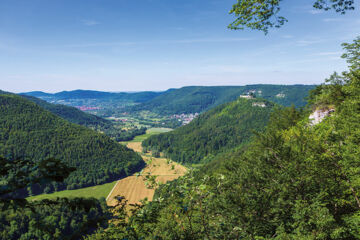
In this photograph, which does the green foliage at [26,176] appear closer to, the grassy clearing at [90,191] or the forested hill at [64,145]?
the grassy clearing at [90,191]

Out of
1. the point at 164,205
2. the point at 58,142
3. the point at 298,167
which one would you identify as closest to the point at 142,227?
the point at 164,205

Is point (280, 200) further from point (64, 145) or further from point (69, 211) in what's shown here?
point (64, 145)

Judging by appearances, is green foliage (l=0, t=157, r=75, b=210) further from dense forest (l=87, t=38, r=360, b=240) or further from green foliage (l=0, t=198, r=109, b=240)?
dense forest (l=87, t=38, r=360, b=240)

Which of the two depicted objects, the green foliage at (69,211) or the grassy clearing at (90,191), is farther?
the grassy clearing at (90,191)

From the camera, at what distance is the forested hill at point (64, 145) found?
14055 cm

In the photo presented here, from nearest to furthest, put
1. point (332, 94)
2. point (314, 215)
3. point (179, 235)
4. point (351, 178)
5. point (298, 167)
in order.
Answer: point (179, 235)
point (314, 215)
point (351, 178)
point (298, 167)
point (332, 94)

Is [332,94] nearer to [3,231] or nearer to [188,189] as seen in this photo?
[188,189]

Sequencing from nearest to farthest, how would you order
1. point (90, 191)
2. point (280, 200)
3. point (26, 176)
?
point (26, 176) < point (280, 200) < point (90, 191)

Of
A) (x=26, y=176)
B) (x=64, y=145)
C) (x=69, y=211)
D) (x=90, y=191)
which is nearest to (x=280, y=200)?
(x=69, y=211)

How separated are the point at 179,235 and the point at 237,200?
5.33 metres

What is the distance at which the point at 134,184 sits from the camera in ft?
398

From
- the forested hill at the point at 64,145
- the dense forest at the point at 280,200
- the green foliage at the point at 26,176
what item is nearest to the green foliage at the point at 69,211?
the green foliage at the point at 26,176

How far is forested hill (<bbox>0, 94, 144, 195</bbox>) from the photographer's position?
14055 cm

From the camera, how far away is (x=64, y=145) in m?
162
